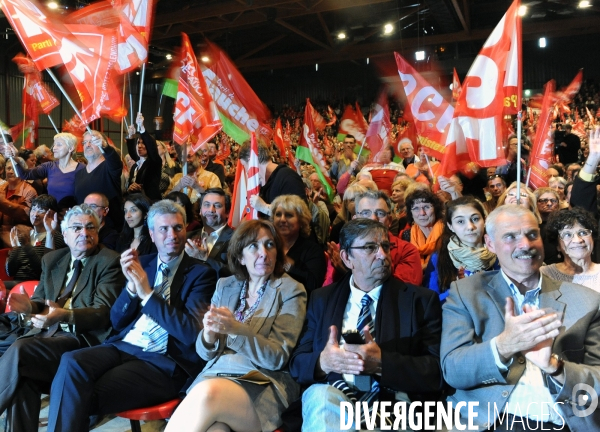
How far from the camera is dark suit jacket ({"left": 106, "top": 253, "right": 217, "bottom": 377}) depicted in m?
2.90

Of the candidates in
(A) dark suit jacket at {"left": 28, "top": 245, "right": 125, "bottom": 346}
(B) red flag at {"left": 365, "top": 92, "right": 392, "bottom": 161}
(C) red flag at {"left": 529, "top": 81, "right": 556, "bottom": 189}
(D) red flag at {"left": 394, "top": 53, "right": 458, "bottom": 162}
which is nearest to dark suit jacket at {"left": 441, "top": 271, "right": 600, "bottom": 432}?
(A) dark suit jacket at {"left": 28, "top": 245, "right": 125, "bottom": 346}

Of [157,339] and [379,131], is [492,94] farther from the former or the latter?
[379,131]

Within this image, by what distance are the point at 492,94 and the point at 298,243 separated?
1.65 m

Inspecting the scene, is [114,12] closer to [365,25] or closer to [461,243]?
[461,243]

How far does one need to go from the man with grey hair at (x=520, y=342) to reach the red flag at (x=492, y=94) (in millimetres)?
1686

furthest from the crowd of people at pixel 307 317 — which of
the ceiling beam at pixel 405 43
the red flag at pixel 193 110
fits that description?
the ceiling beam at pixel 405 43

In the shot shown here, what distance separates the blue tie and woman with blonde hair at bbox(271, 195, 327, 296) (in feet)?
3.08

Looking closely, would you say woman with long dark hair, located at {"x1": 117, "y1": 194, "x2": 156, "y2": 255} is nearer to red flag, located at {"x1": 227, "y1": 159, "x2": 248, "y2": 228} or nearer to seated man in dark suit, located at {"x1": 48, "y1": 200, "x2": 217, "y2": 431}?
red flag, located at {"x1": 227, "y1": 159, "x2": 248, "y2": 228}

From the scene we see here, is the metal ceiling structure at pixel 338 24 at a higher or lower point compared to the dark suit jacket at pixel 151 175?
higher

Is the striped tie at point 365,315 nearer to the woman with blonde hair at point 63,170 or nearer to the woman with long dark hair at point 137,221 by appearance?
the woman with long dark hair at point 137,221

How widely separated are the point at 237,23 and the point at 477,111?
10.8 metres

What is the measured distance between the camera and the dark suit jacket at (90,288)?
326 cm

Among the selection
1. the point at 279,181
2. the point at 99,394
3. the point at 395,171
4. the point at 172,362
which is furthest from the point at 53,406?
the point at 395,171

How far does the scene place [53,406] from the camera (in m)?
2.75
